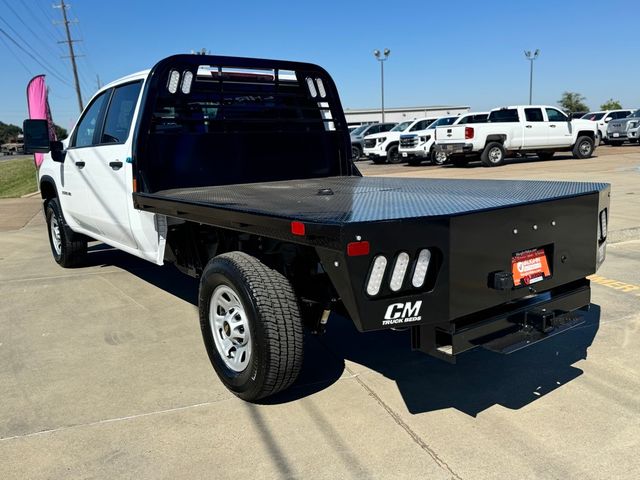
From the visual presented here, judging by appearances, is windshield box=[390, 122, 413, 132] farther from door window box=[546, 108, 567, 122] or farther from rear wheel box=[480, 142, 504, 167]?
door window box=[546, 108, 567, 122]

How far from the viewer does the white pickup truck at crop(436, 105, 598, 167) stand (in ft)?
62.4

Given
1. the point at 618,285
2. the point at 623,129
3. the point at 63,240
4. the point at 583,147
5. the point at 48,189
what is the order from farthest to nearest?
the point at 623,129, the point at 583,147, the point at 48,189, the point at 63,240, the point at 618,285

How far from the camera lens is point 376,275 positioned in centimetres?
259

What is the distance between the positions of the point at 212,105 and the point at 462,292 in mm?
3179

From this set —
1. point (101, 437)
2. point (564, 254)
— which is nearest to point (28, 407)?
point (101, 437)

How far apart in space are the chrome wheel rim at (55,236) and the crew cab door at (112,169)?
1408mm

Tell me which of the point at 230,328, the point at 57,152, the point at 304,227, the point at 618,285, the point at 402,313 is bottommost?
the point at 618,285

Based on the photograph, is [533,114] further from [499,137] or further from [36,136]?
[36,136]

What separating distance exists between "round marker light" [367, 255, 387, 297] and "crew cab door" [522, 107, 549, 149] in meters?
18.6

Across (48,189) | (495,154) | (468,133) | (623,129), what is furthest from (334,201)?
(623,129)

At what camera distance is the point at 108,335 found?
4727 mm

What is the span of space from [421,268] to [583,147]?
20.9 m

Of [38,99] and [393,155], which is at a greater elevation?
[38,99]

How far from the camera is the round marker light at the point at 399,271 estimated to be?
8.59 ft
